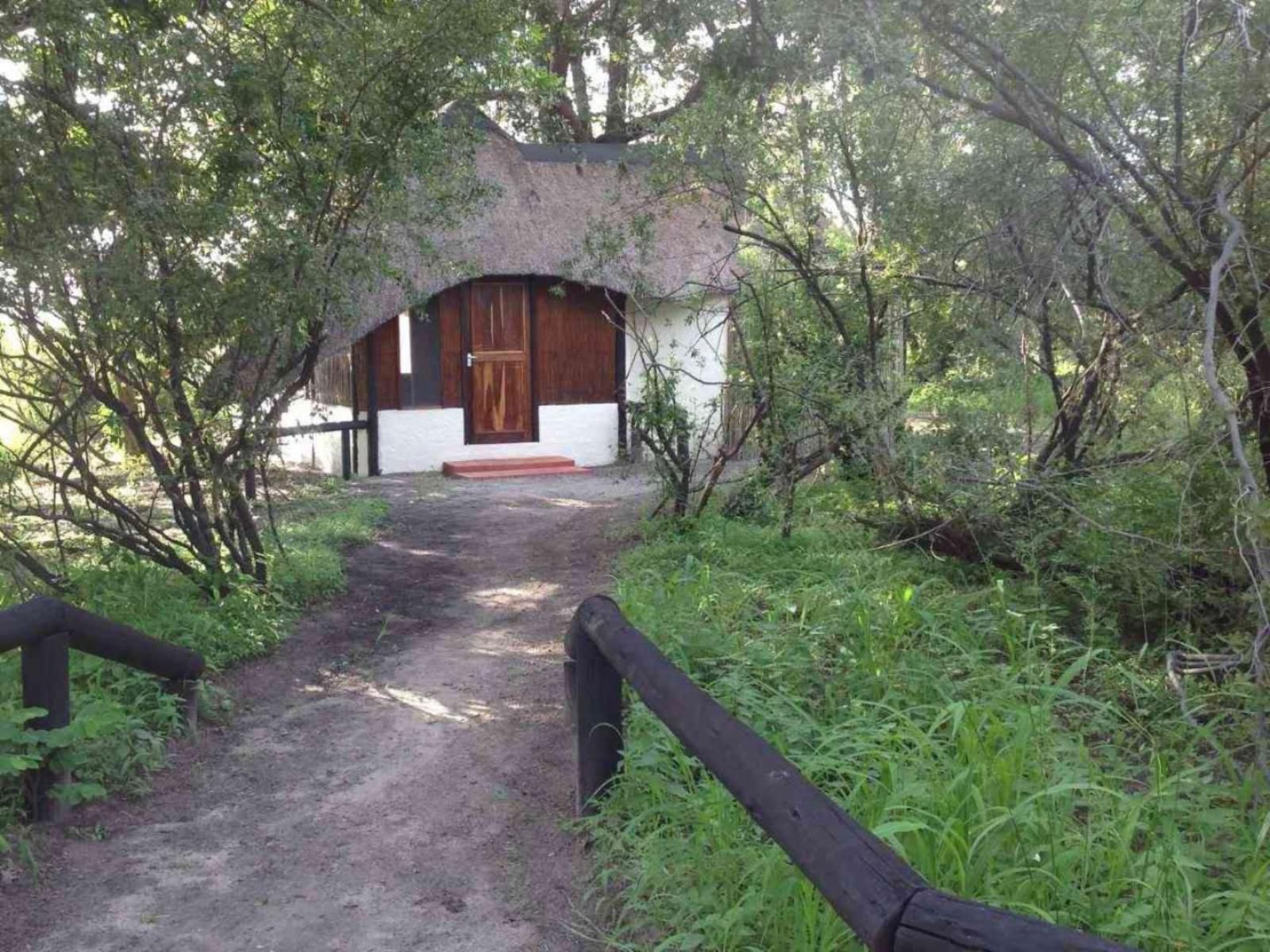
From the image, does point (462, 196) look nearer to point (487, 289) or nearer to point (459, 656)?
point (459, 656)

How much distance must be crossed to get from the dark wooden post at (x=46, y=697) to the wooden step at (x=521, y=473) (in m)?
9.42

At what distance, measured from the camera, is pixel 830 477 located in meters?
9.44

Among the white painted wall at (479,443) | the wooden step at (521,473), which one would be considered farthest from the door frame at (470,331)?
the wooden step at (521,473)

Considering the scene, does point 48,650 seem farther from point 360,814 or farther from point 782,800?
point 782,800

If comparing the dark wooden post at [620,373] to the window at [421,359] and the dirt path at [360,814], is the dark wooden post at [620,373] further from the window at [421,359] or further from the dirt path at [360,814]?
the dirt path at [360,814]

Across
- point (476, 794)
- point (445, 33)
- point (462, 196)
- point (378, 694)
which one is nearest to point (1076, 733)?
point (476, 794)

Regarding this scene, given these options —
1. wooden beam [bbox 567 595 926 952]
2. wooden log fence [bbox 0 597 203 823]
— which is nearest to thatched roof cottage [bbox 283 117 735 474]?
wooden log fence [bbox 0 597 203 823]

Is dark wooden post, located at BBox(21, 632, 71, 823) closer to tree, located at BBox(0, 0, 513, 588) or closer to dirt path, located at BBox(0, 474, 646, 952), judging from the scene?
dirt path, located at BBox(0, 474, 646, 952)

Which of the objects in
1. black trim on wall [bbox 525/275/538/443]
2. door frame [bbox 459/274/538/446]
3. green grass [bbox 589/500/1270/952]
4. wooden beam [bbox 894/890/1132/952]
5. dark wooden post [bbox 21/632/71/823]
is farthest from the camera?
black trim on wall [bbox 525/275/538/443]

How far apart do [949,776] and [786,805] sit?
4.01ft

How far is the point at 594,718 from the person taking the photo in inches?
153

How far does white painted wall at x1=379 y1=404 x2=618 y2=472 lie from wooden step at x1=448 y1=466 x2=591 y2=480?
1.68 ft

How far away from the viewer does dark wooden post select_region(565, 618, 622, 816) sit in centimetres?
386

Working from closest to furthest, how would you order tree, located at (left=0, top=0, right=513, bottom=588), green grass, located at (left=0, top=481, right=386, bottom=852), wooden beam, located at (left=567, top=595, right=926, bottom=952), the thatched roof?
wooden beam, located at (left=567, top=595, right=926, bottom=952), green grass, located at (left=0, top=481, right=386, bottom=852), tree, located at (left=0, top=0, right=513, bottom=588), the thatched roof
